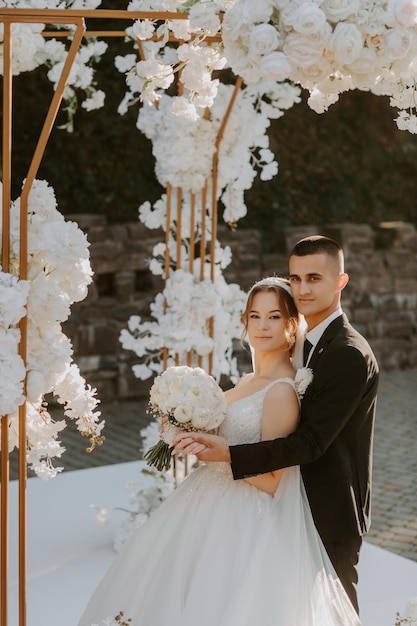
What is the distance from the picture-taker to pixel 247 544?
346cm

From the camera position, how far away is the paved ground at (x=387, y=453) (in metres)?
6.27

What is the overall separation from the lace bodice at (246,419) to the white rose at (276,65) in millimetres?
1278

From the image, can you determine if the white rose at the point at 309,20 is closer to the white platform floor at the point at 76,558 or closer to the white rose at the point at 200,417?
the white rose at the point at 200,417

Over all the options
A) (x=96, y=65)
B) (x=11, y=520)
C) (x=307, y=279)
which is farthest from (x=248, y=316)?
(x=96, y=65)

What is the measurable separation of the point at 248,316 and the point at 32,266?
0.99m

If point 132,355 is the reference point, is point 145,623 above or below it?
below

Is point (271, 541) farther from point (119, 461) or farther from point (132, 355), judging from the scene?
point (132, 355)

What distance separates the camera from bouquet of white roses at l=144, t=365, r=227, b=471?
3.51m

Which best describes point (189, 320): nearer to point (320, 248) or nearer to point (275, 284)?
point (275, 284)

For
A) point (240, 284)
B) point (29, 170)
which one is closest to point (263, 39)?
A: point (29, 170)

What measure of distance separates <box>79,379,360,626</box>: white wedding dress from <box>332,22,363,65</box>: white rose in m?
1.33

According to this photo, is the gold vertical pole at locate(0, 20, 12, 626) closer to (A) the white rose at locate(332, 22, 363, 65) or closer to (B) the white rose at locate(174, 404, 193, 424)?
(B) the white rose at locate(174, 404, 193, 424)

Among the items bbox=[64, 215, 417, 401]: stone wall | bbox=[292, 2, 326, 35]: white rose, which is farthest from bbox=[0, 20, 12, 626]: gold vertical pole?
bbox=[64, 215, 417, 401]: stone wall

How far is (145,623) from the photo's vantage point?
354 centimetres
